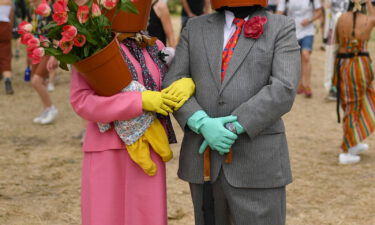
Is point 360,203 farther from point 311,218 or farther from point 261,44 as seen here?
point 261,44

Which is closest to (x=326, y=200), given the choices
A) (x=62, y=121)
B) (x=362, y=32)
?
(x=362, y=32)

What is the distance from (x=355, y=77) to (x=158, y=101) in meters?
3.40

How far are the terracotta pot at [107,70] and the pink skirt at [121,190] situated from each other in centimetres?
36

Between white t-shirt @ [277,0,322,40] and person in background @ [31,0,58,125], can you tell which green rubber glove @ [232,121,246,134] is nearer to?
person in background @ [31,0,58,125]

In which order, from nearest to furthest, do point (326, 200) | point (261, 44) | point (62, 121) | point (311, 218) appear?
1. point (261, 44)
2. point (311, 218)
3. point (326, 200)
4. point (62, 121)

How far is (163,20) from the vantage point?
562 cm

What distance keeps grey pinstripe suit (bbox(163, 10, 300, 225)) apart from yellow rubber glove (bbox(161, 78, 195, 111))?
0.10ft

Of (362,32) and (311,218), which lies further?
(362,32)

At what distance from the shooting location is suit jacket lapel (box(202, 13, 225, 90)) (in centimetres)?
290

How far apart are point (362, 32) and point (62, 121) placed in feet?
13.1

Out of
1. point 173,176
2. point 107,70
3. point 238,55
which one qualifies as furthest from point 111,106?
point 173,176

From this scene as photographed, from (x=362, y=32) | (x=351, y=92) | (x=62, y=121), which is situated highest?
(x=362, y=32)

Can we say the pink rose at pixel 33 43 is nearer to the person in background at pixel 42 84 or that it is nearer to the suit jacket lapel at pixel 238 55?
the suit jacket lapel at pixel 238 55

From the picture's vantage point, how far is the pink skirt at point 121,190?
3.03 m
